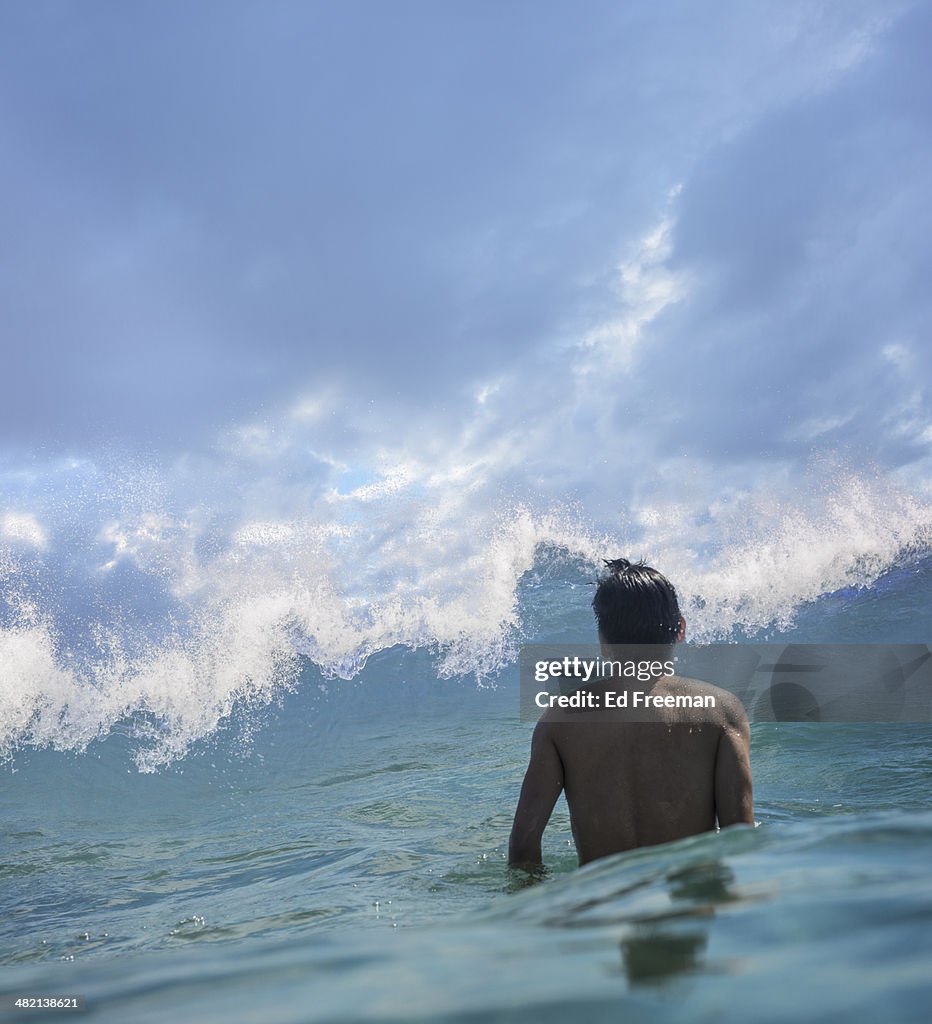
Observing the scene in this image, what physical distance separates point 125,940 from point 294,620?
916 centimetres

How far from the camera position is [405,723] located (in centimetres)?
1023

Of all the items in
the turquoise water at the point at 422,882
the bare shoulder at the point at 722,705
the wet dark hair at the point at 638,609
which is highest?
the wet dark hair at the point at 638,609

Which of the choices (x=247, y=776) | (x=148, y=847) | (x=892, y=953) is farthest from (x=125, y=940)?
(x=247, y=776)

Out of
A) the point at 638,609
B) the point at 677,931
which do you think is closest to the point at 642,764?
the point at 638,609

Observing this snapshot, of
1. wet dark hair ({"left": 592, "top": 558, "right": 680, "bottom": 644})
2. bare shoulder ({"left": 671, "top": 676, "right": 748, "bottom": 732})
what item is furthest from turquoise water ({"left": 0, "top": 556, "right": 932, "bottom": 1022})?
wet dark hair ({"left": 592, "top": 558, "right": 680, "bottom": 644})

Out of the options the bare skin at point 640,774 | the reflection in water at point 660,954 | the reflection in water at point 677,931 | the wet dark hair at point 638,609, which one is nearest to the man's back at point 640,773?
the bare skin at point 640,774

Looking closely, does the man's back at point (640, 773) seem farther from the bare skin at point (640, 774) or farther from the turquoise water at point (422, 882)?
the turquoise water at point (422, 882)

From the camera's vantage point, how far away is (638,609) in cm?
312

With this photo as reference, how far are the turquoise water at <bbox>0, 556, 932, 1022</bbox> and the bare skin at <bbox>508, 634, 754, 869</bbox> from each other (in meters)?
0.25

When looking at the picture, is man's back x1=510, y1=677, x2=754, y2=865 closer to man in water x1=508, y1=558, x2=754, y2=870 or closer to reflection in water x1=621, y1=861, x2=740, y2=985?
man in water x1=508, y1=558, x2=754, y2=870

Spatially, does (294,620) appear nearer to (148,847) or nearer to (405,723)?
(405,723)

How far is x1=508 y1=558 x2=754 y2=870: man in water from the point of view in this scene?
297 cm

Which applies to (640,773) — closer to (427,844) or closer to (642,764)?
(642,764)

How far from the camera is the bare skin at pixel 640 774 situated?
297 cm
